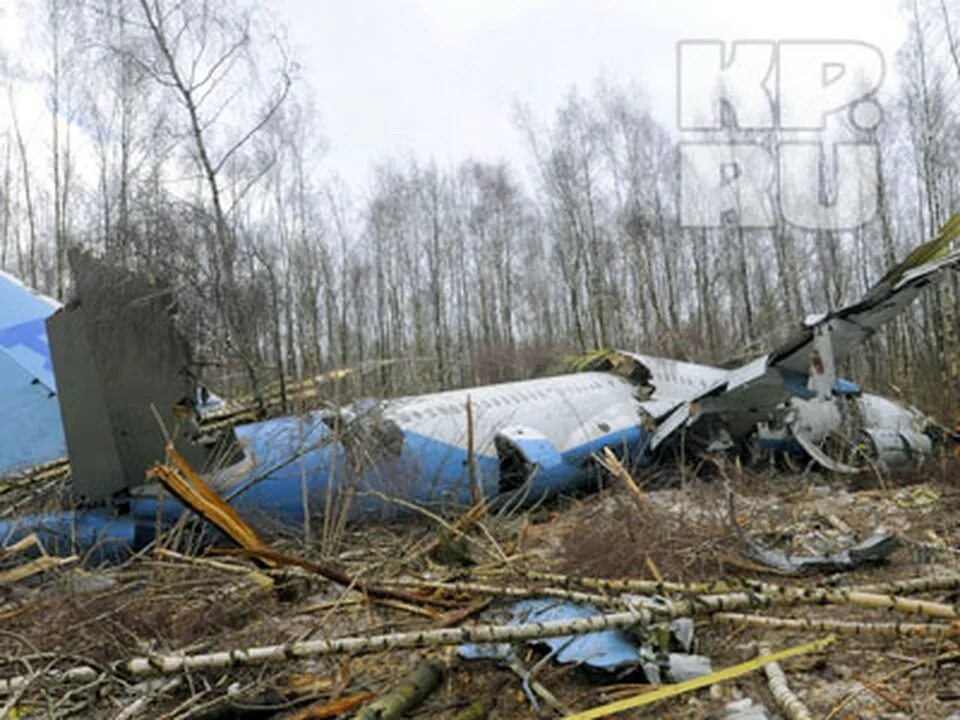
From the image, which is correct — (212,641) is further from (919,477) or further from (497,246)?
(497,246)

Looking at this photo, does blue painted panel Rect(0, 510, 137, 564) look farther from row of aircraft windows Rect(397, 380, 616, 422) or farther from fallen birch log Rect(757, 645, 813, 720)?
fallen birch log Rect(757, 645, 813, 720)

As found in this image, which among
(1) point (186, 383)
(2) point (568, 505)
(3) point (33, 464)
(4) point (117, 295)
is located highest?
(4) point (117, 295)

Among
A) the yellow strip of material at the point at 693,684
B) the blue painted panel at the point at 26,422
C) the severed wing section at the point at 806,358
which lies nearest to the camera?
the yellow strip of material at the point at 693,684

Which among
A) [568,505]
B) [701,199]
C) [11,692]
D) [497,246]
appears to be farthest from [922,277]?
[497,246]

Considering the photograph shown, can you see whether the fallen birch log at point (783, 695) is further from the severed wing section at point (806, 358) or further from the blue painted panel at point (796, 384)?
the blue painted panel at point (796, 384)

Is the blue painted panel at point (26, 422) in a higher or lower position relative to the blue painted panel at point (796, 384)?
higher

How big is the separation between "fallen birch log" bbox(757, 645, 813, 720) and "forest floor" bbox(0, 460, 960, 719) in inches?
2.2

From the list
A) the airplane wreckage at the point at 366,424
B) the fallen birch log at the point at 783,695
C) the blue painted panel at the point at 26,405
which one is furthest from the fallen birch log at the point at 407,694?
the blue painted panel at the point at 26,405

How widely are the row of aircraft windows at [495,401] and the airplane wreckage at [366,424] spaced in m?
0.03

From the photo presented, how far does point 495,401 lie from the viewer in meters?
10.1

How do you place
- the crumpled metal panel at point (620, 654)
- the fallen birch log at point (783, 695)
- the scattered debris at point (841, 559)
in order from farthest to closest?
1. the scattered debris at point (841, 559)
2. the crumpled metal panel at point (620, 654)
3. the fallen birch log at point (783, 695)

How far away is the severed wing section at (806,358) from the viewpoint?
9.25m

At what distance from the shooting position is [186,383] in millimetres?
7488

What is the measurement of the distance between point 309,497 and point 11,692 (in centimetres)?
403
